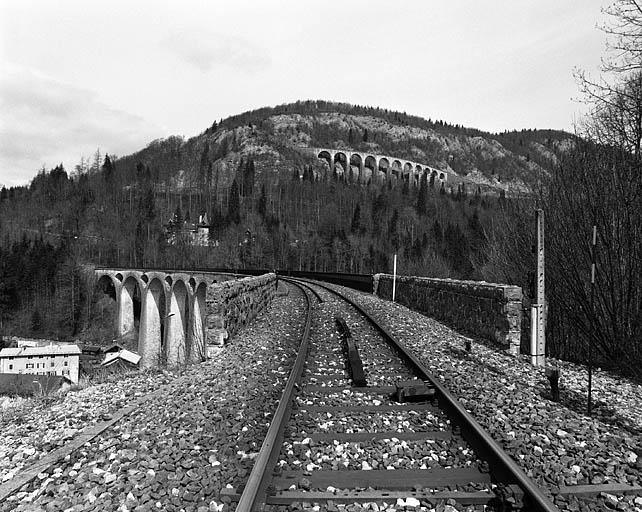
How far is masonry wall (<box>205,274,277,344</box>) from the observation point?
8.57 meters

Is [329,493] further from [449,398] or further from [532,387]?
[532,387]

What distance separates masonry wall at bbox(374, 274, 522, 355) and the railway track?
349cm

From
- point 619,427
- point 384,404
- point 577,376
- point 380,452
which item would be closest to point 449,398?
point 384,404

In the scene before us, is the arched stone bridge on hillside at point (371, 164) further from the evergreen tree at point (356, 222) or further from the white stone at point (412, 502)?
the white stone at point (412, 502)

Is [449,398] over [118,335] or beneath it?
over

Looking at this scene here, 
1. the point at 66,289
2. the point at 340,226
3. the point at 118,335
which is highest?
the point at 340,226

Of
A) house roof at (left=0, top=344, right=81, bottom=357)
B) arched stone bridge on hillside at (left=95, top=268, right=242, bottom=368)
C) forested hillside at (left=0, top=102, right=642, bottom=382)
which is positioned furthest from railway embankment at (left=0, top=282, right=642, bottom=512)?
house roof at (left=0, top=344, right=81, bottom=357)

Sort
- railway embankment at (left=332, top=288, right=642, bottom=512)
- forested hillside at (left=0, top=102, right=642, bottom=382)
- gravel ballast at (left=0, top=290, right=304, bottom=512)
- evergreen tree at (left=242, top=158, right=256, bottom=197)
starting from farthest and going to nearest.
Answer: evergreen tree at (left=242, top=158, right=256, bottom=197), forested hillside at (left=0, top=102, right=642, bottom=382), railway embankment at (left=332, top=288, right=642, bottom=512), gravel ballast at (left=0, top=290, right=304, bottom=512)

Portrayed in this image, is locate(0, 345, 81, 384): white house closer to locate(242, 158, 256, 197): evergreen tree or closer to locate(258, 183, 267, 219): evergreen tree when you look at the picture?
locate(258, 183, 267, 219): evergreen tree

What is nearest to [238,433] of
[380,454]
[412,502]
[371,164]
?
[380,454]

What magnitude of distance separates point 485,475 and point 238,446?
1.90 metres

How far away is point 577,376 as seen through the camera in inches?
265

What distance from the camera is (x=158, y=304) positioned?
2378 inches

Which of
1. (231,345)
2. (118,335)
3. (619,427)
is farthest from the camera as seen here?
(118,335)
